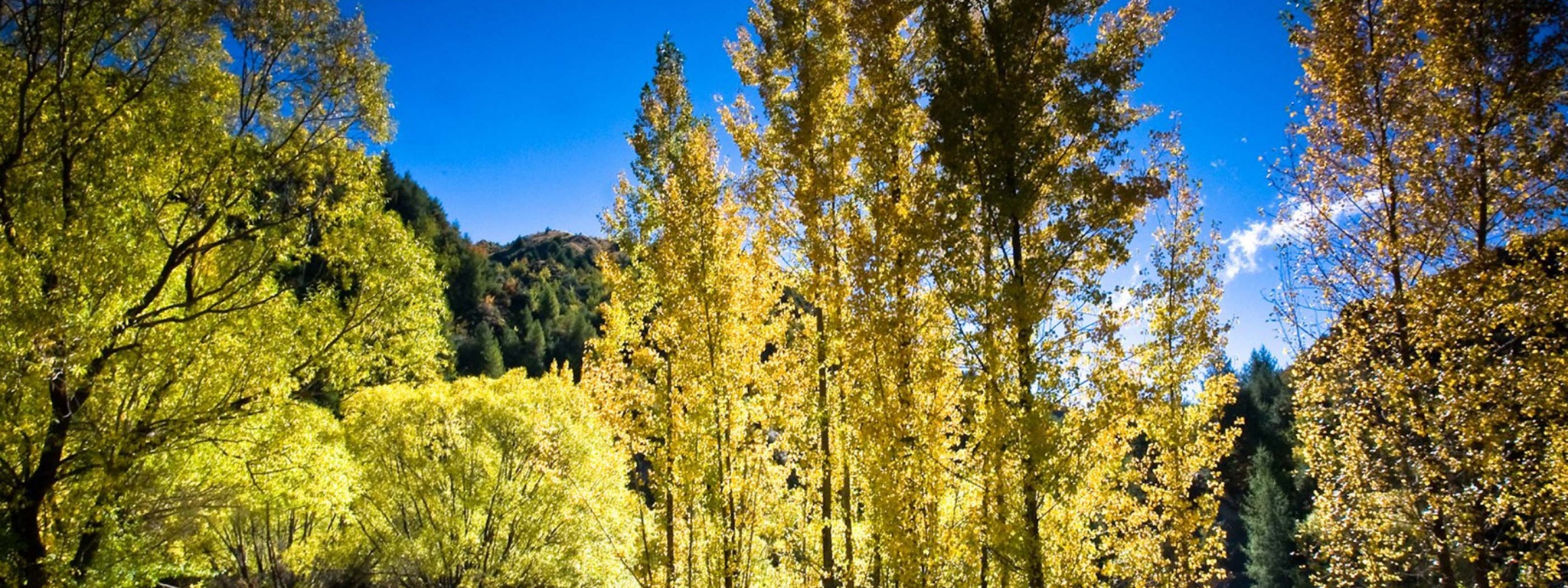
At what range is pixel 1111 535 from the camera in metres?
9.81

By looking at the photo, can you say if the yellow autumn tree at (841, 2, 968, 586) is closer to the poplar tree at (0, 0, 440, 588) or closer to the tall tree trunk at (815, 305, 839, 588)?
the tall tree trunk at (815, 305, 839, 588)

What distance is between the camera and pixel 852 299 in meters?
7.21

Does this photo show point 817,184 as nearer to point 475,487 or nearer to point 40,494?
point 40,494

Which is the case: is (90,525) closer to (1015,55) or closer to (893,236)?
(893,236)

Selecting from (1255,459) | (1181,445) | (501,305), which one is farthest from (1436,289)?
(501,305)

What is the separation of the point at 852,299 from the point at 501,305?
71.4 m

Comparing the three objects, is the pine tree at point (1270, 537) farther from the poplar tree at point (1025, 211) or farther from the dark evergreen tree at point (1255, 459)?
the poplar tree at point (1025, 211)

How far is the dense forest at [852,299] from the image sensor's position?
6195 millimetres

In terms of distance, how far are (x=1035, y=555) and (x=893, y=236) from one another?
10.9ft

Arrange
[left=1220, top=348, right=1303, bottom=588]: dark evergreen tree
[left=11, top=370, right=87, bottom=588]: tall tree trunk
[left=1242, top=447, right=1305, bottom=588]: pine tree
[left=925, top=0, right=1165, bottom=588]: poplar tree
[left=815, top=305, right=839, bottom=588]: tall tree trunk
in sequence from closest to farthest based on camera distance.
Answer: [left=925, top=0, right=1165, bottom=588]: poplar tree, [left=11, top=370, right=87, bottom=588]: tall tree trunk, [left=815, top=305, right=839, bottom=588]: tall tree trunk, [left=1242, top=447, right=1305, bottom=588]: pine tree, [left=1220, top=348, right=1303, bottom=588]: dark evergreen tree

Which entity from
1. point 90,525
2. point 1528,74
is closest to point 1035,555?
point 1528,74

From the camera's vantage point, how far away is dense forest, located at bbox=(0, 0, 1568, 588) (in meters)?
6.20

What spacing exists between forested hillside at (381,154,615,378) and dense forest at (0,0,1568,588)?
3685cm

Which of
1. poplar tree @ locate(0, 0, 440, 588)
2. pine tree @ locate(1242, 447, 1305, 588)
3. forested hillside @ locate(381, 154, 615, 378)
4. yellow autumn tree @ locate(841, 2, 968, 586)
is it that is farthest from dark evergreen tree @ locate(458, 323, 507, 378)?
pine tree @ locate(1242, 447, 1305, 588)
